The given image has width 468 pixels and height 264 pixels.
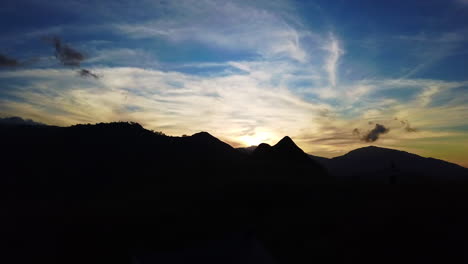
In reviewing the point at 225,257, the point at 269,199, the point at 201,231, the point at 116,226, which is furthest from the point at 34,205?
the point at 225,257

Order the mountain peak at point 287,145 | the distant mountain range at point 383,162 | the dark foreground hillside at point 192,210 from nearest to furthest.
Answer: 1. the dark foreground hillside at point 192,210
2. the mountain peak at point 287,145
3. the distant mountain range at point 383,162

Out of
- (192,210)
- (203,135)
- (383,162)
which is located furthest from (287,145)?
(383,162)

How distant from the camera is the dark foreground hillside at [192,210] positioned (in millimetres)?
25500

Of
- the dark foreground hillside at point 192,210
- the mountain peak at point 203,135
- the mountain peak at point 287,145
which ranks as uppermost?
the mountain peak at point 203,135

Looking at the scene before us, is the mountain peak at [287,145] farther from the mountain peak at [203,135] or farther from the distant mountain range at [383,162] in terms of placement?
the distant mountain range at [383,162]

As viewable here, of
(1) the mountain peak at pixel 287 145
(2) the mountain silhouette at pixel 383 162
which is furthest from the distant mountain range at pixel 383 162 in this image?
(1) the mountain peak at pixel 287 145

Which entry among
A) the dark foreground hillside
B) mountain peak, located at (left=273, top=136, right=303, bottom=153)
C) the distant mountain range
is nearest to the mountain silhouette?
the distant mountain range

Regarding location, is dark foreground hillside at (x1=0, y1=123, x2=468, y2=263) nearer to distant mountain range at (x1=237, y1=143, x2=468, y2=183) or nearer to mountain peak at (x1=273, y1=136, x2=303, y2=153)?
mountain peak at (x1=273, y1=136, x2=303, y2=153)

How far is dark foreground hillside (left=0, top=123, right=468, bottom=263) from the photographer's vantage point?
2550cm

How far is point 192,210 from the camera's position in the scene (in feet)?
121

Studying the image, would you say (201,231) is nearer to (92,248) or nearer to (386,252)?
(92,248)

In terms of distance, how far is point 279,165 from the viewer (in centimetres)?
6231

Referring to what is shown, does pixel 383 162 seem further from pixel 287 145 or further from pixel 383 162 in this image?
pixel 287 145

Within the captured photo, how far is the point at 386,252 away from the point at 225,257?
19.3 meters
